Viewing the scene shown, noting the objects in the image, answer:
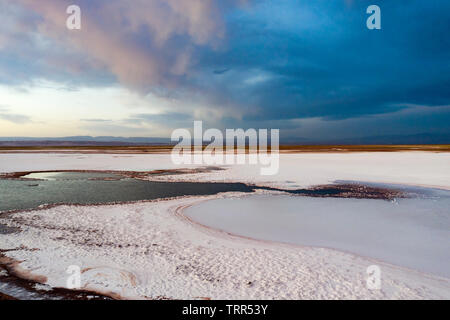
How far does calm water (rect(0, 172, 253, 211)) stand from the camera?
1538cm

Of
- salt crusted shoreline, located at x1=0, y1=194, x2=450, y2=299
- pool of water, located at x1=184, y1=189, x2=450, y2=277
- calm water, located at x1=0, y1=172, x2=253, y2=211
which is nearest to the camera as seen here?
salt crusted shoreline, located at x1=0, y1=194, x2=450, y2=299

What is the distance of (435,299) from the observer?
5703mm

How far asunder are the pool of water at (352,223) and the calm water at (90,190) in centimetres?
426

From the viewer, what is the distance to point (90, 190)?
18.5 meters

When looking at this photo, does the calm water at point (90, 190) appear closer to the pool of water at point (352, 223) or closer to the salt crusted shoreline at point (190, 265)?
the pool of water at point (352, 223)

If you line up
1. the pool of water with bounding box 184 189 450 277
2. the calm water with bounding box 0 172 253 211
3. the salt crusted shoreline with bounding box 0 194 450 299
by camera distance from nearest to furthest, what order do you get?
1. the salt crusted shoreline with bounding box 0 194 450 299
2. the pool of water with bounding box 184 189 450 277
3. the calm water with bounding box 0 172 253 211

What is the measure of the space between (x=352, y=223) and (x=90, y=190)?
15823 mm

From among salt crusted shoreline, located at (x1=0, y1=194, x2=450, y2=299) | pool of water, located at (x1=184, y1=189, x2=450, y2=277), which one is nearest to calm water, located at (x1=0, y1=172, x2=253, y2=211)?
pool of water, located at (x1=184, y1=189, x2=450, y2=277)

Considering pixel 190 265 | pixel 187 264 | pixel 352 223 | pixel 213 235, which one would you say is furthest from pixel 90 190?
pixel 352 223

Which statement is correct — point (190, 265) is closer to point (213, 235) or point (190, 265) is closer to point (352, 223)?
point (213, 235)

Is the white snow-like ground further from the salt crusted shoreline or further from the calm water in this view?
the calm water

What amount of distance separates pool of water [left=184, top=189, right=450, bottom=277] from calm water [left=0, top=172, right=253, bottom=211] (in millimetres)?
4258
